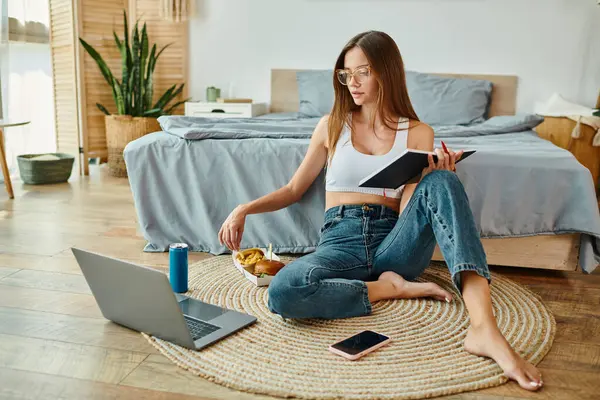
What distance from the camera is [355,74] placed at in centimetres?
193

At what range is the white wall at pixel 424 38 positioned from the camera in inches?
173

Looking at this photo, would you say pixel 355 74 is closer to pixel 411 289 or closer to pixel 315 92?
pixel 411 289

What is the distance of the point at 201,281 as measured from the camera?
86.6 inches

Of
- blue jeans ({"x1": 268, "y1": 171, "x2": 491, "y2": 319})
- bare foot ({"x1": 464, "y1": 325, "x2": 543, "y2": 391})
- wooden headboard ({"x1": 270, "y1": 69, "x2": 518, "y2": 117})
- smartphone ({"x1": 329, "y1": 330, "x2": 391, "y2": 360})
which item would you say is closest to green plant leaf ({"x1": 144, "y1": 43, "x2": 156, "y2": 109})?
wooden headboard ({"x1": 270, "y1": 69, "x2": 518, "y2": 117})

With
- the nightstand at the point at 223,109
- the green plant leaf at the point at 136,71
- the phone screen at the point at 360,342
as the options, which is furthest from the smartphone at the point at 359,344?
the green plant leaf at the point at 136,71

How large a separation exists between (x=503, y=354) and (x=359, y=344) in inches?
14.9

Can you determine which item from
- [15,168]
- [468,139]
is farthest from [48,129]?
[468,139]

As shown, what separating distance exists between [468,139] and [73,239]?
1948 millimetres

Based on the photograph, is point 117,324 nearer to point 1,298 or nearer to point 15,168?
point 1,298

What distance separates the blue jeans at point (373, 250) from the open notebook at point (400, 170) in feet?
0.17

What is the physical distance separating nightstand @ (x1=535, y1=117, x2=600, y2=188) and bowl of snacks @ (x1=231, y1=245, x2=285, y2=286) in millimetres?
2620

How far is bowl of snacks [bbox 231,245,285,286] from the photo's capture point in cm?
216

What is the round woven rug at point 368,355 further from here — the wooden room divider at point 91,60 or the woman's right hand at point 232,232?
the wooden room divider at point 91,60

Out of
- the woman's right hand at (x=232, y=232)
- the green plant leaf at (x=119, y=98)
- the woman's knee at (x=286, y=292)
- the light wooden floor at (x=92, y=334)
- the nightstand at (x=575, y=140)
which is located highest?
the green plant leaf at (x=119, y=98)
